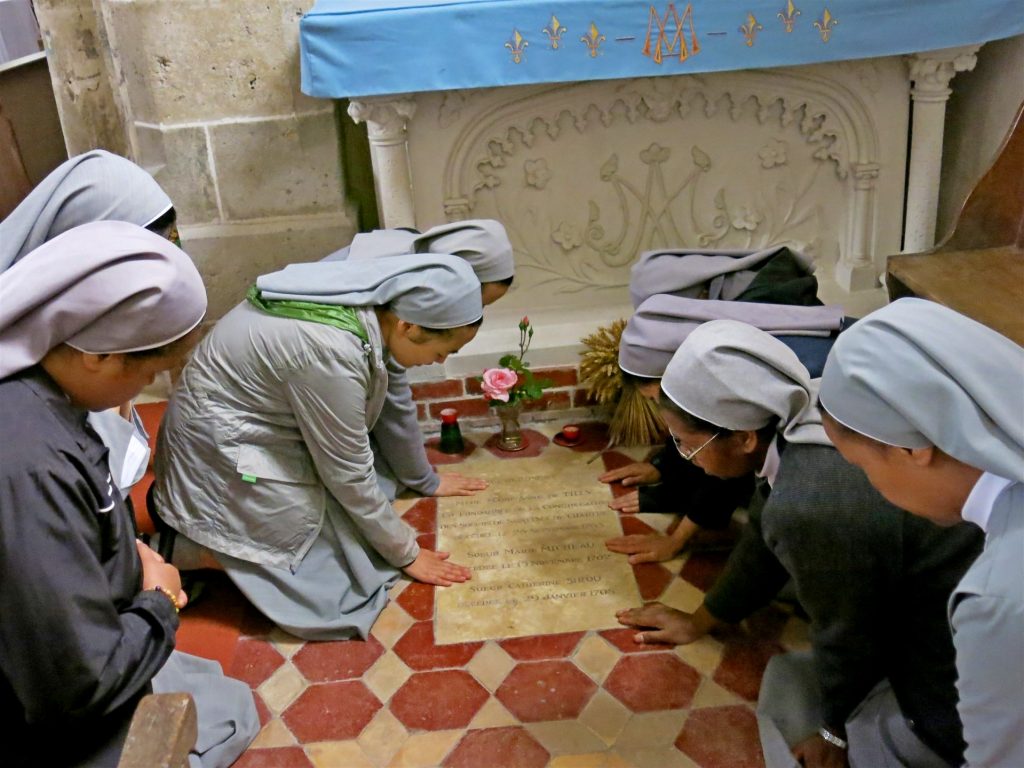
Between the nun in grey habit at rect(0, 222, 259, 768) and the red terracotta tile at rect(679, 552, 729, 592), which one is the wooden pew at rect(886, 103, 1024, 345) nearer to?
the red terracotta tile at rect(679, 552, 729, 592)

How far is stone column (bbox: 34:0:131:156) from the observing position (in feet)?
11.3

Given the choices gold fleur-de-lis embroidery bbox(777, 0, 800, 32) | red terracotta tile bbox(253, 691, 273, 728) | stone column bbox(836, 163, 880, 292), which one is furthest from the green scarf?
stone column bbox(836, 163, 880, 292)

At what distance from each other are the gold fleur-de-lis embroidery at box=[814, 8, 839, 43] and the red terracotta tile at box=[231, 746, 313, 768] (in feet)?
7.94

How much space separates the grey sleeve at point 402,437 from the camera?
2738mm

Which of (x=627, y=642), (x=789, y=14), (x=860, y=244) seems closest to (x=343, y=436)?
(x=627, y=642)

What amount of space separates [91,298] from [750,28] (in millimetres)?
2137

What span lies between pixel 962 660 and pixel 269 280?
5.77 ft

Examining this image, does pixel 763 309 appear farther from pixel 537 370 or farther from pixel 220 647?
pixel 220 647

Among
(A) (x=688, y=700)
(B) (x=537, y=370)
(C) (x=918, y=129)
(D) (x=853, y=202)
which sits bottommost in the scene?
(A) (x=688, y=700)

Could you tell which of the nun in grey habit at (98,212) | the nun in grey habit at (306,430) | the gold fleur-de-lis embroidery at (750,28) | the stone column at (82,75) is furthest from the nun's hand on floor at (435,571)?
the stone column at (82,75)

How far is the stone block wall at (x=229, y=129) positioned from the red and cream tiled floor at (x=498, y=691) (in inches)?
52.3

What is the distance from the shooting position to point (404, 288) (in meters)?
2.25

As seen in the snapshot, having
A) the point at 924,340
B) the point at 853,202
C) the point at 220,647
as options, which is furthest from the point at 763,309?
the point at 220,647

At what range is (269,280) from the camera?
7.75 ft
